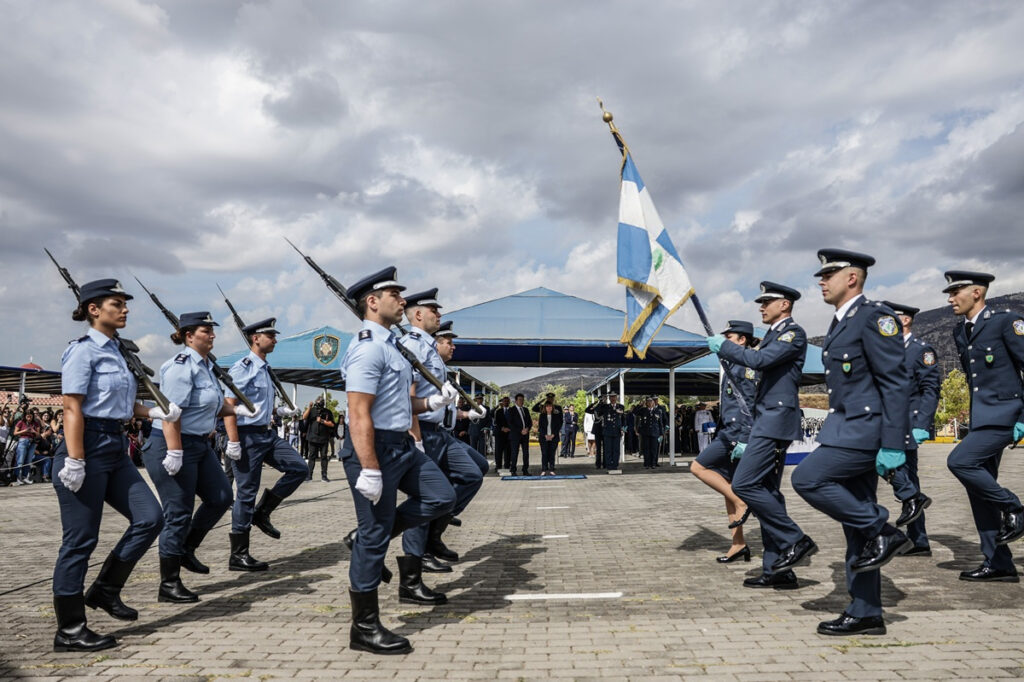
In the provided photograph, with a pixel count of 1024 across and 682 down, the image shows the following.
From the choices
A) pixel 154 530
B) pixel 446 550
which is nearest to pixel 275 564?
pixel 446 550

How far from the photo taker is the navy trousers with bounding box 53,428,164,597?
14.5 ft

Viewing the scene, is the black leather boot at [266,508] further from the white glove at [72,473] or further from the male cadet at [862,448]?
the male cadet at [862,448]

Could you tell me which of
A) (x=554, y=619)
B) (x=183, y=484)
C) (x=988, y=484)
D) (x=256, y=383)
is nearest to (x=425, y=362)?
(x=256, y=383)

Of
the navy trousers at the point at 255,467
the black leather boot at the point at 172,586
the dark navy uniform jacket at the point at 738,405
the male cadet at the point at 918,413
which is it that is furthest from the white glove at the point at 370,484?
the male cadet at the point at 918,413

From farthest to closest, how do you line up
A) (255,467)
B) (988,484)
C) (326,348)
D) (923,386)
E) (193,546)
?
(326,348), (923,386), (255,467), (193,546), (988,484)

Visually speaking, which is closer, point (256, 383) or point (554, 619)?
point (554, 619)

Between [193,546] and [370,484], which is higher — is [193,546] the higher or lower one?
the lower one

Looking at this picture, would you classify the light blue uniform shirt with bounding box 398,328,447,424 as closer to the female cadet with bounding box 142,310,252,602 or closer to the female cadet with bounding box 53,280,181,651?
the female cadet with bounding box 142,310,252,602

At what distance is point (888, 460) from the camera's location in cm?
423

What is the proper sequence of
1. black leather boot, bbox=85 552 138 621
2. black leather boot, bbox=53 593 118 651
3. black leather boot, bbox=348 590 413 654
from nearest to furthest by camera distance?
black leather boot, bbox=348 590 413 654 → black leather boot, bbox=53 593 118 651 → black leather boot, bbox=85 552 138 621

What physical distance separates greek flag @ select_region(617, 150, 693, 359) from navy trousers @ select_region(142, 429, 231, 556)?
428cm

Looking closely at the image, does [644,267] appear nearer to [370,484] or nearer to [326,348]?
[370,484]

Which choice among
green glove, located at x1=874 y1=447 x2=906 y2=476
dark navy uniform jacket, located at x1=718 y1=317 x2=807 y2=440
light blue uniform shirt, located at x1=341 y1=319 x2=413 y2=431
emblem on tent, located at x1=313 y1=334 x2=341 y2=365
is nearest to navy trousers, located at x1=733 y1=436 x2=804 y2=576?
dark navy uniform jacket, located at x1=718 y1=317 x2=807 y2=440

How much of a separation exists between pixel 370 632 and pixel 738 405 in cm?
380
